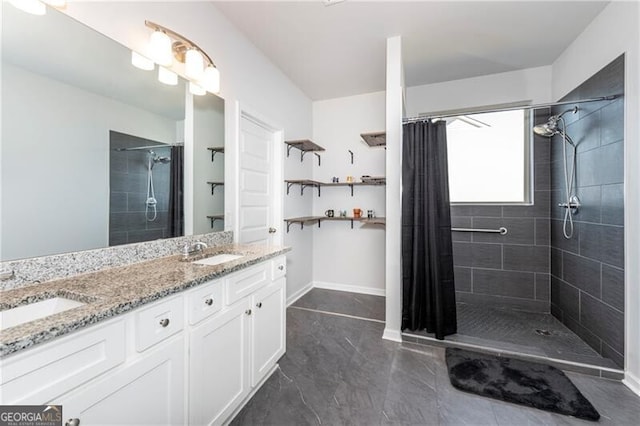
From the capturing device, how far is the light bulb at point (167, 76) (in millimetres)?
1627

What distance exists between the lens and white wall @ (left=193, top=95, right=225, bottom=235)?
1901mm

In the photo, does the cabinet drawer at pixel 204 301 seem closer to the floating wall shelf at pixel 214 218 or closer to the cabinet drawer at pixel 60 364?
the cabinet drawer at pixel 60 364

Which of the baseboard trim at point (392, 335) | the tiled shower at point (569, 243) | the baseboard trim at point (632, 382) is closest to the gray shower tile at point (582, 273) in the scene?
the tiled shower at point (569, 243)

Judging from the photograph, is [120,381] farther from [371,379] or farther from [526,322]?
[526,322]

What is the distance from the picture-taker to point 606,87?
6.50 feet

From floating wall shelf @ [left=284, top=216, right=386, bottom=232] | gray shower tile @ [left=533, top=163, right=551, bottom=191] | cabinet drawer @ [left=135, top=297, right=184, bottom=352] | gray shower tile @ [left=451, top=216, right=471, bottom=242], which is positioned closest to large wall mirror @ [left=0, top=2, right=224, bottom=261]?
cabinet drawer @ [left=135, top=297, right=184, bottom=352]

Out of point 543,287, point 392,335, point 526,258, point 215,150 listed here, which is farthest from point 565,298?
point 215,150

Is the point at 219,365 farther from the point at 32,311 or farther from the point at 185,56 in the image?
the point at 185,56

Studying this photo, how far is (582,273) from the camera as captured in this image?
226 centimetres

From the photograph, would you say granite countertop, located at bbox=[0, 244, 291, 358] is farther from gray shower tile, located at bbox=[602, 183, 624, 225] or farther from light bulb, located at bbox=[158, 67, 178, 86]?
gray shower tile, located at bbox=[602, 183, 624, 225]

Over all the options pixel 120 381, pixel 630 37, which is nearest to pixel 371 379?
pixel 120 381

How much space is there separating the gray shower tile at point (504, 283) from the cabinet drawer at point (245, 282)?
2.57 metres

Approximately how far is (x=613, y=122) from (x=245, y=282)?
2.81m

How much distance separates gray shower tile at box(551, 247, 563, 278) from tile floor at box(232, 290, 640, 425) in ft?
3.65
